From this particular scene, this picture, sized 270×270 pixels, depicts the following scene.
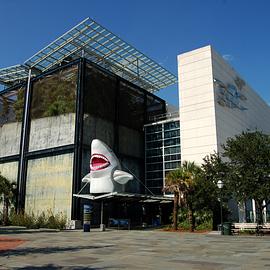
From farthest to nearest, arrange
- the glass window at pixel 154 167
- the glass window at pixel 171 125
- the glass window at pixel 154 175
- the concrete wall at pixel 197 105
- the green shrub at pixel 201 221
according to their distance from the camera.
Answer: the glass window at pixel 154 167
the glass window at pixel 154 175
the glass window at pixel 171 125
the concrete wall at pixel 197 105
the green shrub at pixel 201 221

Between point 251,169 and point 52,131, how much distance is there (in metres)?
27.5

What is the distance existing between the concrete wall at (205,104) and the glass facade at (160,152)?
13.3 ft

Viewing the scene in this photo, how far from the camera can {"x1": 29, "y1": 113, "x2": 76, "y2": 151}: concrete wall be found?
47000 mm

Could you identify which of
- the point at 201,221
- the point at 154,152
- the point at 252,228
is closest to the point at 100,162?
the point at 201,221

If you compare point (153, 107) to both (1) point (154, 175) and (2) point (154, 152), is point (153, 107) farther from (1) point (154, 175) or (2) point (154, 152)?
(1) point (154, 175)

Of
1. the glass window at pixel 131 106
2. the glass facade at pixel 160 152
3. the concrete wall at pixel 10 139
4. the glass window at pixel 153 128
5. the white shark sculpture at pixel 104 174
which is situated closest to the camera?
the white shark sculpture at pixel 104 174

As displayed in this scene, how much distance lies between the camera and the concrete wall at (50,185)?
44644mm

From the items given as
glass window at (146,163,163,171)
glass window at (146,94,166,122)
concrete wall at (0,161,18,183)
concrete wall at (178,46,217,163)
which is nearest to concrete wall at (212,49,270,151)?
concrete wall at (178,46,217,163)

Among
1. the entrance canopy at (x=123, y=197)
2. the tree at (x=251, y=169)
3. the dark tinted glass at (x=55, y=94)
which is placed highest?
the dark tinted glass at (x=55, y=94)

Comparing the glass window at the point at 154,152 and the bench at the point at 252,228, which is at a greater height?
the glass window at the point at 154,152

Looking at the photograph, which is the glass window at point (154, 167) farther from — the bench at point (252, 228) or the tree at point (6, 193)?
the bench at point (252, 228)

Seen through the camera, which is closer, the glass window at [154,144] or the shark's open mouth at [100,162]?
the shark's open mouth at [100,162]

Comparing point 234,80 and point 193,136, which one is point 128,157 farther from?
point 234,80

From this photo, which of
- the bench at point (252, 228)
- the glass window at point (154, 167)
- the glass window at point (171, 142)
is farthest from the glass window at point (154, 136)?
the bench at point (252, 228)
